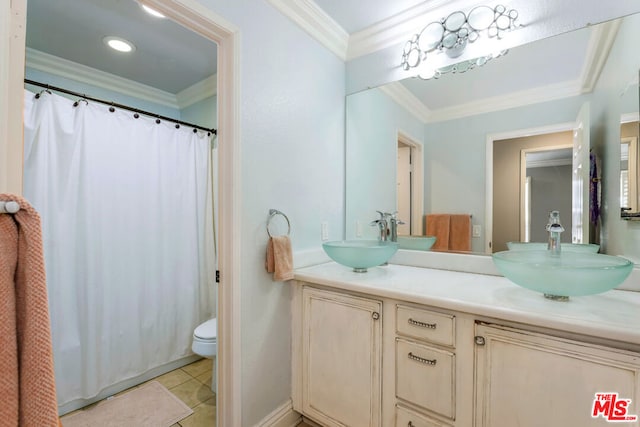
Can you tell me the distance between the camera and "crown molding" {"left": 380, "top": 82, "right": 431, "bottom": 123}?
1799 mm

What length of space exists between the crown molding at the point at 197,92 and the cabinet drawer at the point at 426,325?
2465mm

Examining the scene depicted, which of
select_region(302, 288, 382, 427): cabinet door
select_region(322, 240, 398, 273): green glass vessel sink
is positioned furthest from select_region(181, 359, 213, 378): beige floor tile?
select_region(322, 240, 398, 273): green glass vessel sink

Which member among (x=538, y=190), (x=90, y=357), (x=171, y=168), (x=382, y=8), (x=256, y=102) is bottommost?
(x=90, y=357)

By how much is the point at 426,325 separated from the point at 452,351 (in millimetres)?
126

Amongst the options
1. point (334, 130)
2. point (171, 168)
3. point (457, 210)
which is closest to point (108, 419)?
point (171, 168)

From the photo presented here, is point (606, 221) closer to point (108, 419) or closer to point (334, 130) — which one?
point (334, 130)

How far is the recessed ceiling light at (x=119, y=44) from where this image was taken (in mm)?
1954

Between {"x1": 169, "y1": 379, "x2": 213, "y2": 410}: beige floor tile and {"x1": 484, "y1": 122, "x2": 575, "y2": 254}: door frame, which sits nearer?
{"x1": 484, "y1": 122, "x2": 575, "y2": 254}: door frame

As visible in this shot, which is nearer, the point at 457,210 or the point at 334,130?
the point at 457,210

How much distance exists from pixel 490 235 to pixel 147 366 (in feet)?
8.41

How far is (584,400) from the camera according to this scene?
0.88 meters

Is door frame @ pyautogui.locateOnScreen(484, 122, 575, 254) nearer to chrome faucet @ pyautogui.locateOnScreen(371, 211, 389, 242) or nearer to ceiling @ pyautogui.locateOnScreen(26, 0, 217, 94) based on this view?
chrome faucet @ pyautogui.locateOnScreen(371, 211, 389, 242)

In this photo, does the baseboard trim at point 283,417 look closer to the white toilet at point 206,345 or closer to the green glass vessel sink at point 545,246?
the white toilet at point 206,345

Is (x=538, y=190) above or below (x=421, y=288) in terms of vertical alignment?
above
